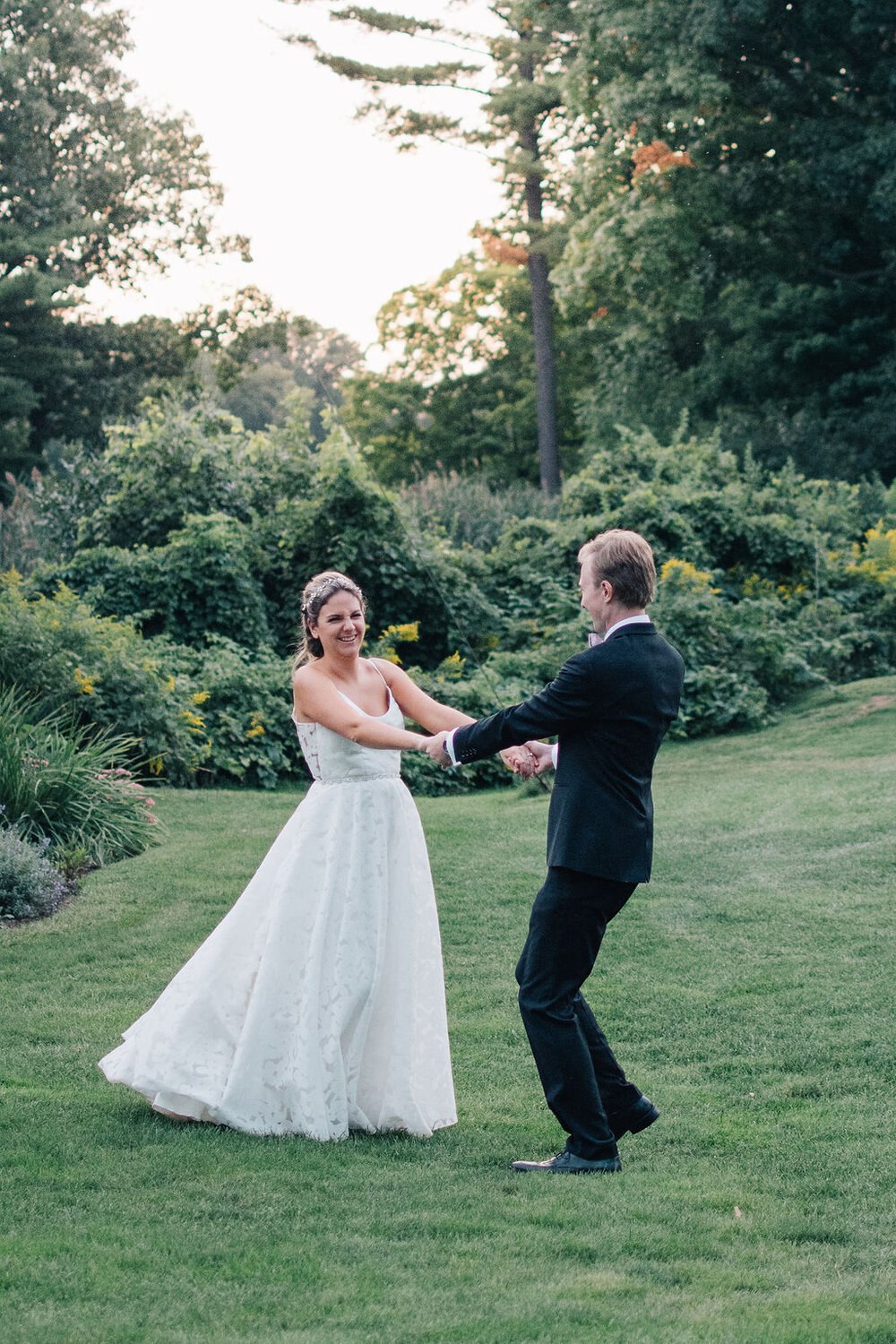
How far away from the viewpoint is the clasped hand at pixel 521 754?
4.26 metres

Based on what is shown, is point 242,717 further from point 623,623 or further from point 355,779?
point 623,623

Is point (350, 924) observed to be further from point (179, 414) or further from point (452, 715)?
point (179, 414)

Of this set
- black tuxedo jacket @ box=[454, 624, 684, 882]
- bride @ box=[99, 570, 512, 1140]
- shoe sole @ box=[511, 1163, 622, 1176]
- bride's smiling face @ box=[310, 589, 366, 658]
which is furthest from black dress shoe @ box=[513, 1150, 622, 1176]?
bride's smiling face @ box=[310, 589, 366, 658]

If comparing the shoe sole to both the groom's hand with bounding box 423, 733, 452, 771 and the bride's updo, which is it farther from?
the bride's updo

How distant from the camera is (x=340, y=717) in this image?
4469mm

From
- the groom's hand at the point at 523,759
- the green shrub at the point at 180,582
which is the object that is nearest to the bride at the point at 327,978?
the groom's hand at the point at 523,759

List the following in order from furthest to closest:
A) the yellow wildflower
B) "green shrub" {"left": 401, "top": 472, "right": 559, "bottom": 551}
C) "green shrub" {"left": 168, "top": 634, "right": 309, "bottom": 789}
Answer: "green shrub" {"left": 401, "top": 472, "right": 559, "bottom": 551}, "green shrub" {"left": 168, "top": 634, "right": 309, "bottom": 789}, the yellow wildflower

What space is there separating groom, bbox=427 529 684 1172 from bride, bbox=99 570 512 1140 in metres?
0.61

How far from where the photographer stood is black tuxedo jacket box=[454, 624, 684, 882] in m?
3.82

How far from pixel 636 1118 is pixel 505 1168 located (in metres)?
0.47

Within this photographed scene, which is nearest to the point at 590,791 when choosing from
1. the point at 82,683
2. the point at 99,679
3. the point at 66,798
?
the point at 66,798

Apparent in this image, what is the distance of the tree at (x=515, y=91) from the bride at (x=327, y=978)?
2594 centimetres

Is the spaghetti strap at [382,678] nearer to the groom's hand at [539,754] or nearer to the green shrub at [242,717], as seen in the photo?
the groom's hand at [539,754]

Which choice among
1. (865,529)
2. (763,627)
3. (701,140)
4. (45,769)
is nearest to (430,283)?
(701,140)
